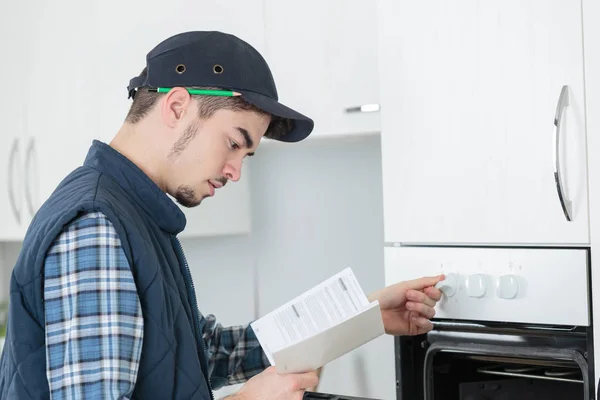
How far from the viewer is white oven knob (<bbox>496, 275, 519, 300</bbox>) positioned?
1334 mm

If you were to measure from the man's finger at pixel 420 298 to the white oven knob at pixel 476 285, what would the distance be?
2.9 inches

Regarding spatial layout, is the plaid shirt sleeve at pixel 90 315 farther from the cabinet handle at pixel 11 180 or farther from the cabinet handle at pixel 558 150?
the cabinet handle at pixel 11 180

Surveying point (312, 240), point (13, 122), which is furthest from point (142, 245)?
point (13, 122)

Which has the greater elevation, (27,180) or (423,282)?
(27,180)

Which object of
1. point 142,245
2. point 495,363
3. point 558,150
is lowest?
point 495,363

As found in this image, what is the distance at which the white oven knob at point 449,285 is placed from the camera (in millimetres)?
1408

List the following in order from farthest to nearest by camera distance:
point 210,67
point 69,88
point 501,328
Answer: point 69,88
point 501,328
point 210,67

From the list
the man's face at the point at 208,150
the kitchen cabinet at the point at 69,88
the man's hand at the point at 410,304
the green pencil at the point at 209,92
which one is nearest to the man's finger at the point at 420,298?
the man's hand at the point at 410,304

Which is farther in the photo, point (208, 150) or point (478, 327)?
point (478, 327)

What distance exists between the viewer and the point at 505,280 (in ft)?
4.41

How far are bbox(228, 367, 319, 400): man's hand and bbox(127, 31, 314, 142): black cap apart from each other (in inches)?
15.4

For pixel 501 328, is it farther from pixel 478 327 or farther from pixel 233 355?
pixel 233 355

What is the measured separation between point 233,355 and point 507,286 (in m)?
0.55

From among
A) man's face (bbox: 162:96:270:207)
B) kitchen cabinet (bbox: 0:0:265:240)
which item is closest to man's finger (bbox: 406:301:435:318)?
man's face (bbox: 162:96:270:207)
